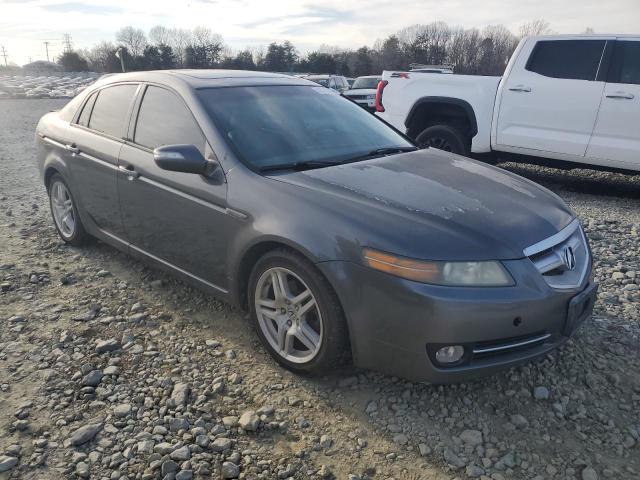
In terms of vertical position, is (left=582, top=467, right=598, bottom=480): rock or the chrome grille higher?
the chrome grille

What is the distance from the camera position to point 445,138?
283 inches

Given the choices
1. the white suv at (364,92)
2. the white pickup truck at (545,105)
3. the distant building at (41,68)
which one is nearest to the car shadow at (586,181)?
the white pickup truck at (545,105)

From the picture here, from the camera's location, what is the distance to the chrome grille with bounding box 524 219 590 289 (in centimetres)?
256

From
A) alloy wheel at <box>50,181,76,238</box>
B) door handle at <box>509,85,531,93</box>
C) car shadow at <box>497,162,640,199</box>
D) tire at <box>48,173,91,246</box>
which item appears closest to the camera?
tire at <box>48,173,91,246</box>

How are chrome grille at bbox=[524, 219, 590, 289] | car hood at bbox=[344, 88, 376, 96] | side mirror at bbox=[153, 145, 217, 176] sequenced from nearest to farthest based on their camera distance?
1. chrome grille at bbox=[524, 219, 590, 289]
2. side mirror at bbox=[153, 145, 217, 176]
3. car hood at bbox=[344, 88, 376, 96]

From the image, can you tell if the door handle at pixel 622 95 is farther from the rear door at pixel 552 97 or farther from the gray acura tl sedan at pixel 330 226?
the gray acura tl sedan at pixel 330 226

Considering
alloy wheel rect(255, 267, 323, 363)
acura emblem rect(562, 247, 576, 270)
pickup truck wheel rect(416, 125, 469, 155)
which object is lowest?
alloy wheel rect(255, 267, 323, 363)

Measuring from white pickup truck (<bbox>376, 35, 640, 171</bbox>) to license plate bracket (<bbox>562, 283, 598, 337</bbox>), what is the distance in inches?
155

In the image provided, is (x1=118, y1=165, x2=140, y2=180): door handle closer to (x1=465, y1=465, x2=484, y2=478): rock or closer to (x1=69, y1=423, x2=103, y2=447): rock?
(x1=69, y1=423, x2=103, y2=447): rock

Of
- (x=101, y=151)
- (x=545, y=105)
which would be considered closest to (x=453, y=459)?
(x=101, y=151)

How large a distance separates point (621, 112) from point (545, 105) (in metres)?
0.83

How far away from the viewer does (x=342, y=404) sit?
8.84ft

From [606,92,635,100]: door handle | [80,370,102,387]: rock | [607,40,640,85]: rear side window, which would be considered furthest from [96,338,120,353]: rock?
[607,40,640,85]: rear side window

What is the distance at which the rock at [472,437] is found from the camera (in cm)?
243
